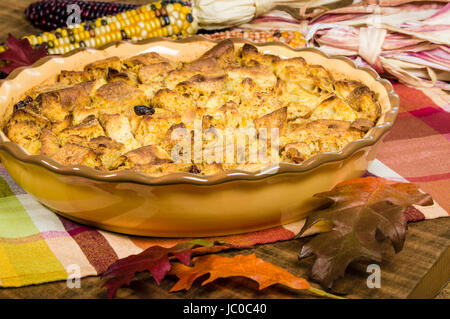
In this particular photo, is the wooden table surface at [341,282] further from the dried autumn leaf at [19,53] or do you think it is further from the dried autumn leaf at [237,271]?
the dried autumn leaf at [19,53]

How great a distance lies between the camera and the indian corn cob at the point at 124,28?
120 inches

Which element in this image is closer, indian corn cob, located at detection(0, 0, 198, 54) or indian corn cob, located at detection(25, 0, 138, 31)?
indian corn cob, located at detection(0, 0, 198, 54)

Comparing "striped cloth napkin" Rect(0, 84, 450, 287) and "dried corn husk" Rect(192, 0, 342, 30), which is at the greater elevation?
"dried corn husk" Rect(192, 0, 342, 30)

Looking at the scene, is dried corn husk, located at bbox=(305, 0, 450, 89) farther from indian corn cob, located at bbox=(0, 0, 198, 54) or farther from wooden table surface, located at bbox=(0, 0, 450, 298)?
wooden table surface, located at bbox=(0, 0, 450, 298)

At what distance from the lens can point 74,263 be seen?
5.42 ft

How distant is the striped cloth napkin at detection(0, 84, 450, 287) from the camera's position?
163cm

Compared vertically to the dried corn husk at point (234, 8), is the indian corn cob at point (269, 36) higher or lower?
lower

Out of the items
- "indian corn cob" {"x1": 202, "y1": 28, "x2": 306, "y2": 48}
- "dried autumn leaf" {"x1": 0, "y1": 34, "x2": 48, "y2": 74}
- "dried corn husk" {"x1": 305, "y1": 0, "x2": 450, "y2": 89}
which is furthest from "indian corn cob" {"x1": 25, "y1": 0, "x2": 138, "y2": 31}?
"dried corn husk" {"x1": 305, "y1": 0, "x2": 450, "y2": 89}

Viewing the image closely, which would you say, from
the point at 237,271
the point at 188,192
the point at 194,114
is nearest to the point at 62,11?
the point at 194,114

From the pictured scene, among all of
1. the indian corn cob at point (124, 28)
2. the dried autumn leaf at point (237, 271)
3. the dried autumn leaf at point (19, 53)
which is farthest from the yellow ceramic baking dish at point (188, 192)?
the indian corn cob at point (124, 28)

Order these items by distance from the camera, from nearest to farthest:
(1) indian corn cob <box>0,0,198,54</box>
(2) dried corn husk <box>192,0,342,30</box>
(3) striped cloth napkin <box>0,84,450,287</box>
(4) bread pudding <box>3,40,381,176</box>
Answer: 1. (3) striped cloth napkin <box>0,84,450,287</box>
2. (4) bread pudding <box>3,40,381,176</box>
3. (1) indian corn cob <box>0,0,198,54</box>
4. (2) dried corn husk <box>192,0,342,30</box>

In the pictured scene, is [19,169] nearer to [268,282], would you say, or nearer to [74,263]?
[74,263]

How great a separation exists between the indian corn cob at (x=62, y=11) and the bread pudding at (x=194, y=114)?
1.19 metres

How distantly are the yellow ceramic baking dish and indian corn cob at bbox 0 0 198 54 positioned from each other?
1383 mm
